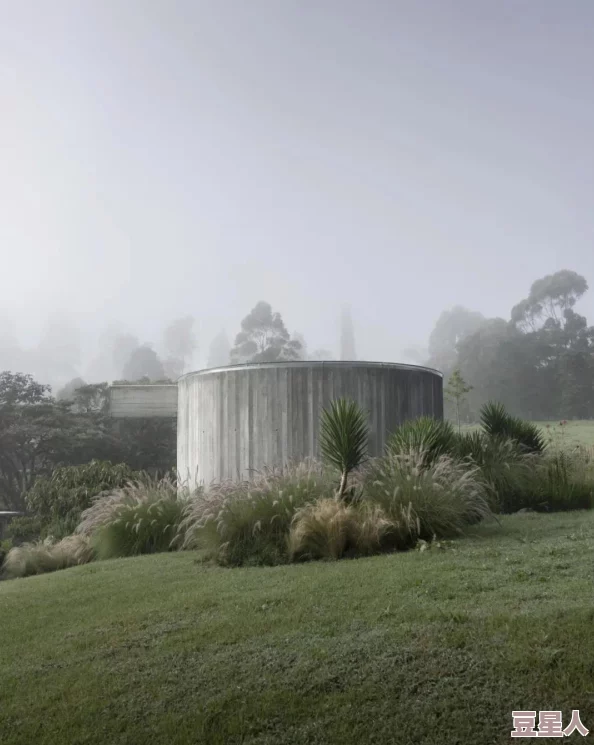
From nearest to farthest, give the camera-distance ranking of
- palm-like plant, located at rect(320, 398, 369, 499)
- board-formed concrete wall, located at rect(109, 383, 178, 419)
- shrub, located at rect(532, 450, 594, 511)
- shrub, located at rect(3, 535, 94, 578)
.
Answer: palm-like plant, located at rect(320, 398, 369, 499)
shrub, located at rect(3, 535, 94, 578)
shrub, located at rect(532, 450, 594, 511)
board-formed concrete wall, located at rect(109, 383, 178, 419)

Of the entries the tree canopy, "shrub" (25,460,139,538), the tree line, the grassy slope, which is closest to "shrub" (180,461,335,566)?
the grassy slope

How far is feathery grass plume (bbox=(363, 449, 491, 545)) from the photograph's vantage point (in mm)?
6422

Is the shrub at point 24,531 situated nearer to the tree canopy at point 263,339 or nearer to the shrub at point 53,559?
the shrub at point 53,559

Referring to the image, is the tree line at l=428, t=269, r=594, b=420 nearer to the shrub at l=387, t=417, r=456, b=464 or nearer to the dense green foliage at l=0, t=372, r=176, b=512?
the dense green foliage at l=0, t=372, r=176, b=512

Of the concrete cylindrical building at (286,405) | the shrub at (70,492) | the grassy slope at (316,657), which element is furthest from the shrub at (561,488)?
the shrub at (70,492)

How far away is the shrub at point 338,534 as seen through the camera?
6.18 metres

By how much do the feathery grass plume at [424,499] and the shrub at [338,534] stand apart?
185 millimetres

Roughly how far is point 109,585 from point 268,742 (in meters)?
3.45

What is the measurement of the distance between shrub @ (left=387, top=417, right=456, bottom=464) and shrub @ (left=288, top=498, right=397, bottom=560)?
1.52 meters

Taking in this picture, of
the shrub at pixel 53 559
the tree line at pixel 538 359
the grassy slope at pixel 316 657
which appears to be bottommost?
the shrub at pixel 53 559

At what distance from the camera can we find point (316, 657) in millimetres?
3490

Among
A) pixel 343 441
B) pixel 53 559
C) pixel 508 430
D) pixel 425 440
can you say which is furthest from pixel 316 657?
pixel 508 430

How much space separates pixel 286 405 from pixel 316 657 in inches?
276

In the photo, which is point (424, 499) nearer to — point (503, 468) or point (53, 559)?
point (503, 468)
